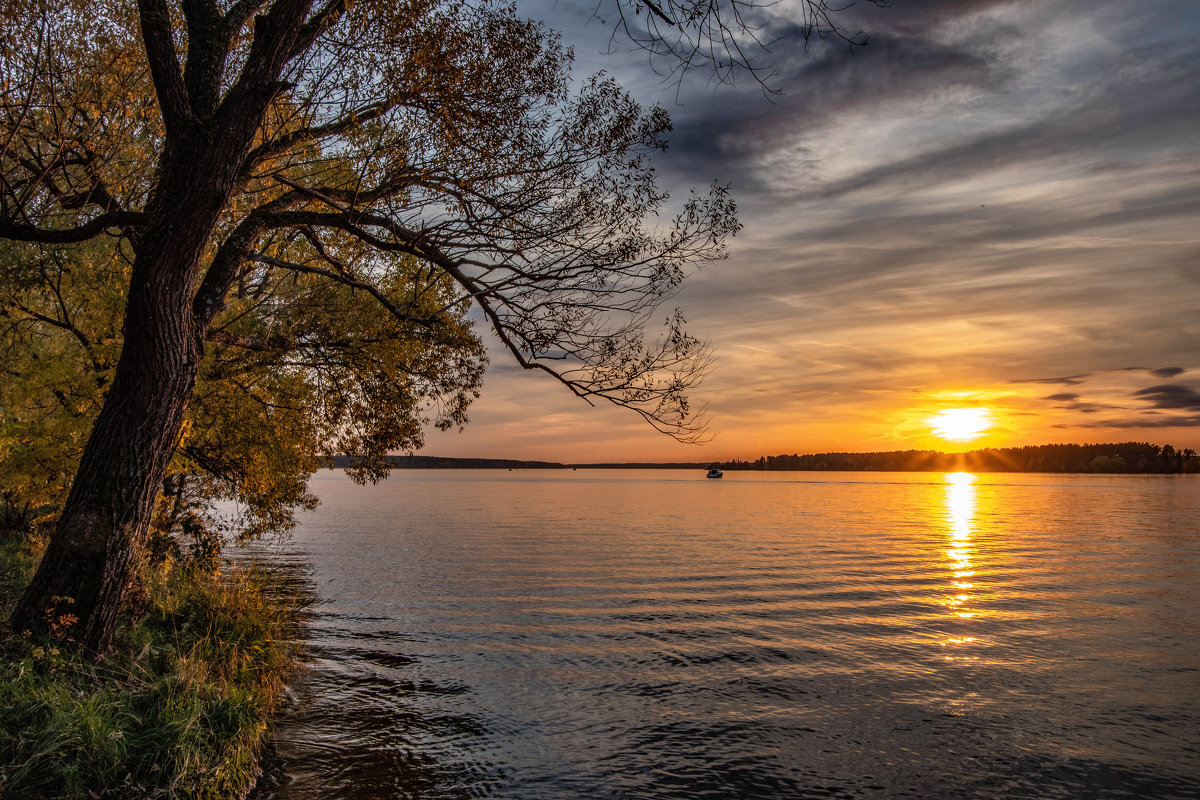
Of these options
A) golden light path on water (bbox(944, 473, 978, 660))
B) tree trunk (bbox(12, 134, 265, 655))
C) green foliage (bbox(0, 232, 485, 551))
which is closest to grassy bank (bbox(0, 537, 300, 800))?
tree trunk (bbox(12, 134, 265, 655))

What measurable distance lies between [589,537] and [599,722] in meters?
29.2

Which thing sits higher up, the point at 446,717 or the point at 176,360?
the point at 176,360

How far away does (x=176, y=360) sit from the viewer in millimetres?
9078

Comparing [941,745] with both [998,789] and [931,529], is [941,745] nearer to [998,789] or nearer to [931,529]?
[998,789]

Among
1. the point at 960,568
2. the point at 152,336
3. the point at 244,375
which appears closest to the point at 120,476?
the point at 152,336

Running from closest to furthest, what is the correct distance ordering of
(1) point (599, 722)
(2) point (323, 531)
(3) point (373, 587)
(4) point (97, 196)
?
1. (4) point (97, 196)
2. (1) point (599, 722)
3. (3) point (373, 587)
4. (2) point (323, 531)

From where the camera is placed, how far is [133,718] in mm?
7520

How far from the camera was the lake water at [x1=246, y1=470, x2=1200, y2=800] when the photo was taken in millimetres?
9352

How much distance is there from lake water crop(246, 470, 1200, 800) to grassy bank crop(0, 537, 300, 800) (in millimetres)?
796

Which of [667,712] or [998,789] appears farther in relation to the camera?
[667,712]

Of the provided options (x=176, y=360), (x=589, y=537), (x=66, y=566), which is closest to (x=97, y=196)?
(x=176, y=360)

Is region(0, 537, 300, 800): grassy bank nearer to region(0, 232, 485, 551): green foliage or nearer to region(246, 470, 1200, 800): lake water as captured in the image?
region(246, 470, 1200, 800): lake water

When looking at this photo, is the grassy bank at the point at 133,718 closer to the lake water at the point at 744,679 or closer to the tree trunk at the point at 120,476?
the tree trunk at the point at 120,476

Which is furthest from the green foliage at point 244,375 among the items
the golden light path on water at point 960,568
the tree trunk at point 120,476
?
the golden light path on water at point 960,568
